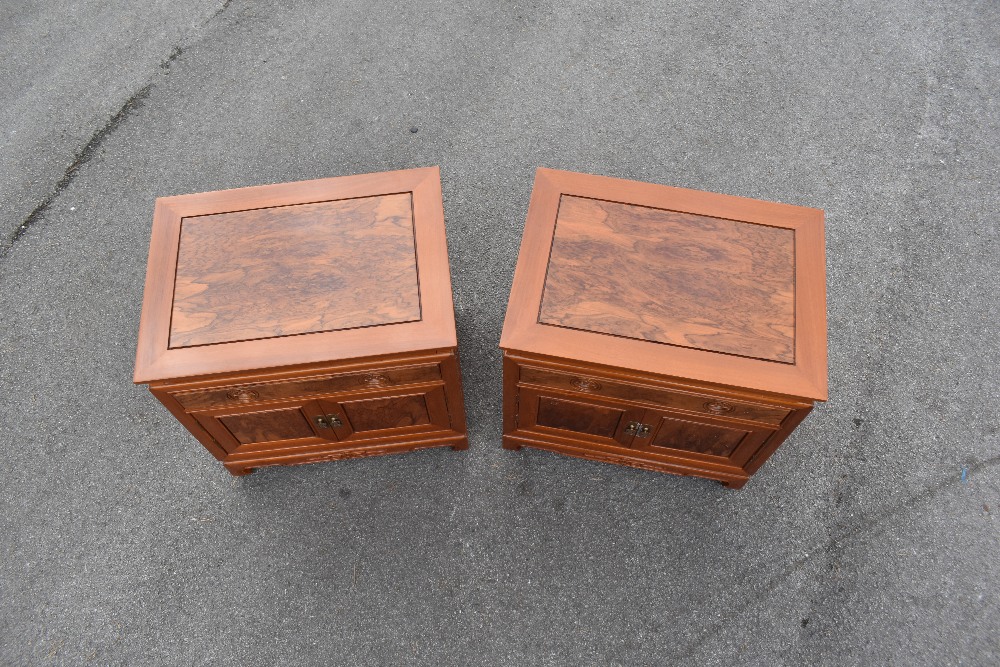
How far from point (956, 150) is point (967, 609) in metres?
2.13

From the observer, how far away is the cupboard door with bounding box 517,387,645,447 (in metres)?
1.91

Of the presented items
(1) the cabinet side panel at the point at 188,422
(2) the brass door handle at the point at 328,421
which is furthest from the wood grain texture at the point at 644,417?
(1) the cabinet side panel at the point at 188,422

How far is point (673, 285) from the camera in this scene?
5.94 ft

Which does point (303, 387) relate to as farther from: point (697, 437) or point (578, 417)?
point (697, 437)

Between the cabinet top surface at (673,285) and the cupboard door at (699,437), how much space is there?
0.24m

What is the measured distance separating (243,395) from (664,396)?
1239 mm

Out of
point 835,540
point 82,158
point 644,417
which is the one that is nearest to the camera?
point 644,417

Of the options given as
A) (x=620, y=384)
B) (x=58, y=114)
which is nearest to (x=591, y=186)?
(x=620, y=384)

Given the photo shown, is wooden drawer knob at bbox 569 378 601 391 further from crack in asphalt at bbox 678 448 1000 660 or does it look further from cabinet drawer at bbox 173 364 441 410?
crack in asphalt at bbox 678 448 1000 660

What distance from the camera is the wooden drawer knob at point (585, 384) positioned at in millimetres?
1808

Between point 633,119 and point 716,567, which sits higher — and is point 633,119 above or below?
above

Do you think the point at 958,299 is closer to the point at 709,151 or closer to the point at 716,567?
the point at 709,151

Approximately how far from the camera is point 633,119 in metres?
3.06

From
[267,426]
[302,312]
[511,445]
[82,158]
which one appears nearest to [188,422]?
[267,426]
